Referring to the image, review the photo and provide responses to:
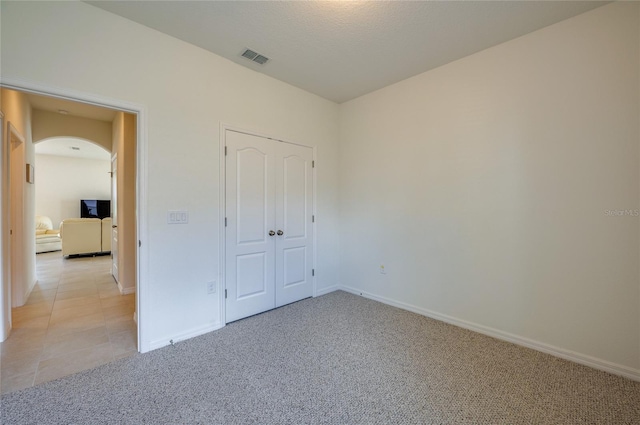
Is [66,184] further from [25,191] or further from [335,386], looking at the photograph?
[335,386]

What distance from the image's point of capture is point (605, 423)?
1575 mm

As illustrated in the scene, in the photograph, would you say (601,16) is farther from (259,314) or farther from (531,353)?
(259,314)

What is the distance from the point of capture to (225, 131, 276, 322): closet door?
2.93 m

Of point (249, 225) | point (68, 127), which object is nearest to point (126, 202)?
point (68, 127)

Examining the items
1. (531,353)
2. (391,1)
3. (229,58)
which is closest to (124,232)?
(229,58)

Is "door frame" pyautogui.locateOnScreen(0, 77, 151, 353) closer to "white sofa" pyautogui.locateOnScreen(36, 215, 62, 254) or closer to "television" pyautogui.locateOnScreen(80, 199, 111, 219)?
"white sofa" pyautogui.locateOnScreen(36, 215, 62, 254)

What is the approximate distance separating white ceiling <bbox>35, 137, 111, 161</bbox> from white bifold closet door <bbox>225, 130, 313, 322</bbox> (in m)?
5.70

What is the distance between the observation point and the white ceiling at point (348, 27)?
209 cm

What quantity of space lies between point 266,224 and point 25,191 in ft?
10.9

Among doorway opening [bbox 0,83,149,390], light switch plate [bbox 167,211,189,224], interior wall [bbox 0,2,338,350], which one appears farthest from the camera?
light switch plate [bbox 167,211,189,224]

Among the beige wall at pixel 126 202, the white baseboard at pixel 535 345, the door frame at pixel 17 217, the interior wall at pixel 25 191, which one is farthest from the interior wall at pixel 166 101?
the white baseboard at pixel 535 345

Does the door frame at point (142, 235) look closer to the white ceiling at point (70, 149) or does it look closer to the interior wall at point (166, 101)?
the interior wall at point (166, 101)

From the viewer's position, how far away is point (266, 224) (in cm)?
326

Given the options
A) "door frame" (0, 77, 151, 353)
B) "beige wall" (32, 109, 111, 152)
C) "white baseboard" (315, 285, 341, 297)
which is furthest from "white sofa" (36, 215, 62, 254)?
"white baseboard" (315, 285, 341, 297)
